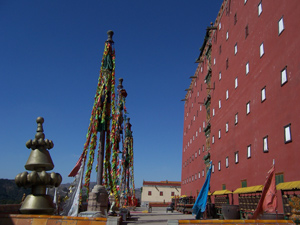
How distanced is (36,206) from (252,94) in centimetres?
1869

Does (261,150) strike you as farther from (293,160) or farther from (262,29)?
(262,29)

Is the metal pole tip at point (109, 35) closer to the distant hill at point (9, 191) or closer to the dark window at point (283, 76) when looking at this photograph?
the dark window at point (283, 76)

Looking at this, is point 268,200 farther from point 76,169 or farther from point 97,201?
point 76,169

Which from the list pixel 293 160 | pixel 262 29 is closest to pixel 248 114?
pixel 262 29

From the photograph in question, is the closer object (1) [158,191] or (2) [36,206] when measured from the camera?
(2) [36,206]

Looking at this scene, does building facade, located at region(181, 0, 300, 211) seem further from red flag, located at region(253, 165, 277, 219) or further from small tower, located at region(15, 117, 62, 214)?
small tower, located at region(15, 117, 62, 214)

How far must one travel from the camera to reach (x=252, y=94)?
2373 cm

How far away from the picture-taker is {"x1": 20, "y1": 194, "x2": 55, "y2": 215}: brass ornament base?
9.45 metres

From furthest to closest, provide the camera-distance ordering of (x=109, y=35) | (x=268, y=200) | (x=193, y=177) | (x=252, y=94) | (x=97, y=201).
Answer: (x=193, y=177) → (x=252, y=94) → (x=109, y=35) → (x=97, y=201) → (x=268, y=200)

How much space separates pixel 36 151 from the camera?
1002 cm

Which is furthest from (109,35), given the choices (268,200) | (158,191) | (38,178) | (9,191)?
(9,191)

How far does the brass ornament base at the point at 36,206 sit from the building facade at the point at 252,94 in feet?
40.1

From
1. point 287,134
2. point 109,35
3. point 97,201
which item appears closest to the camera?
point 97,201

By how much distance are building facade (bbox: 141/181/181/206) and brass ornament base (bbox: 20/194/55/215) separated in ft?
264
